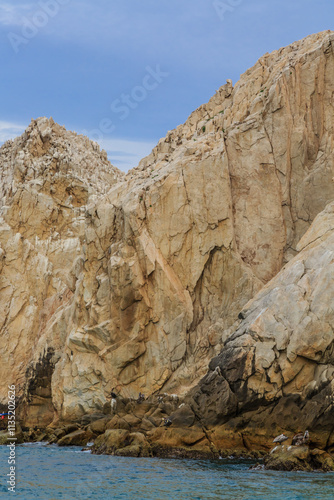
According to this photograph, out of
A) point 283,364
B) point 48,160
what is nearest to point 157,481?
point 283,364

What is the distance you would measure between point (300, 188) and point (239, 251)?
6860mm

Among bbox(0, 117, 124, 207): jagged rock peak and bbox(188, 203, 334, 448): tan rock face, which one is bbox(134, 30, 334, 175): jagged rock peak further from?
bbox(0, 117, 124, 207): jagged rock peak

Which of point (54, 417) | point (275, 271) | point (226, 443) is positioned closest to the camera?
point (226, 443)

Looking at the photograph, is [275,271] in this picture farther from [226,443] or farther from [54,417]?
[54,417]

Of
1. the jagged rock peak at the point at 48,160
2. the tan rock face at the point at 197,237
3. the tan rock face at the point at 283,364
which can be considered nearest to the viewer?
the tan rock face at the point at 283,364

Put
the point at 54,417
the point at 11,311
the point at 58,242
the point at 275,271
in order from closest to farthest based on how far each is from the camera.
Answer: the point at 275,271
the point at 54,417
the point at 11,311
the point at 58,242

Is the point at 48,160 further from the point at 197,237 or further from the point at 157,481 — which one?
the point at 157,481

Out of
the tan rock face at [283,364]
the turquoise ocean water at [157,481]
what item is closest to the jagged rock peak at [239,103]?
the tan rock face at [283,364]

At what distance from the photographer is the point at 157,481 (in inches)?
956

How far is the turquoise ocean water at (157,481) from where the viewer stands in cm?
2183

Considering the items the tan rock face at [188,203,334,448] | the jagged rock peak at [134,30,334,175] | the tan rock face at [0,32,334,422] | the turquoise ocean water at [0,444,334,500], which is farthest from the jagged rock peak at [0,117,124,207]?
the turquoise ocean water at [0,444,334,500]

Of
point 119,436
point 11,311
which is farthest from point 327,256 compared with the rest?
point 11,311

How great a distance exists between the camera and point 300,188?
45.2 meters

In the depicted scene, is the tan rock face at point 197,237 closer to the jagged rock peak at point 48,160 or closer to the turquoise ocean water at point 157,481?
the turquoise ocean water at point 157,481
